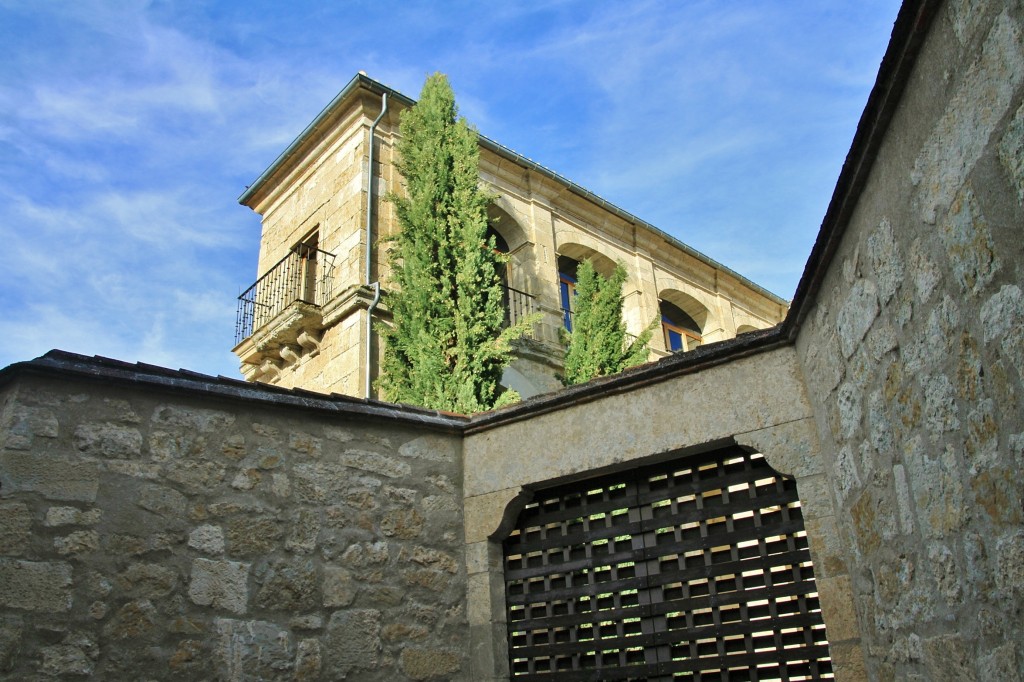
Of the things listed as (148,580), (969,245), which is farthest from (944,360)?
(148,580)

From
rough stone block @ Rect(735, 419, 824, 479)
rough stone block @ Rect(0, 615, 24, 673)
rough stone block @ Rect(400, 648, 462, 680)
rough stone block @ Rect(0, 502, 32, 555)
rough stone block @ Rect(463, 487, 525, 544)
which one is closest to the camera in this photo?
rough stone block @ Rect(0, 615, 24, 673)

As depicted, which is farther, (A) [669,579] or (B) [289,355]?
(B) [289,355]

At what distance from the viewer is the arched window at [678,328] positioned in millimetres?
15758

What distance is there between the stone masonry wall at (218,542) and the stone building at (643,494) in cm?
1

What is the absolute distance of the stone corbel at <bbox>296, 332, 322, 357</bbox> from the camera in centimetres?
1137

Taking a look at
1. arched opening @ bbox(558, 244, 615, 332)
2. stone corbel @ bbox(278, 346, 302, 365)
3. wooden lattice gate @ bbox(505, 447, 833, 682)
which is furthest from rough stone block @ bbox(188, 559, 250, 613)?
arched opening @ bbox(558, 244, 615, 332)

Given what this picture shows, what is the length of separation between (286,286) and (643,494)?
9.15 m

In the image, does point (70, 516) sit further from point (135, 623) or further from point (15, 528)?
point (135, 623)

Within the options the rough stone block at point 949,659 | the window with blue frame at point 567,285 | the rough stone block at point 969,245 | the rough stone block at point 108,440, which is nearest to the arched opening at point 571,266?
the window with blue frame at point 567,285

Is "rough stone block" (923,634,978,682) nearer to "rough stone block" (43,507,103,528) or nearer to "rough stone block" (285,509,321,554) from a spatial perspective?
"rough stone block" (285,509,321,554)

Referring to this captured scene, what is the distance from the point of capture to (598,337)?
11.4 metres

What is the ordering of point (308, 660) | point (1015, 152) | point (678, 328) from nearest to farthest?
point (1015, 152), point (308, 660), point (678, 328)

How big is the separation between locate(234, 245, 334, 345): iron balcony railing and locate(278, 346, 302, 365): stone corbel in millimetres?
468

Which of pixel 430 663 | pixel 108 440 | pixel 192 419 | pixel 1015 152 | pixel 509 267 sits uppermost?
pixel 509 267
